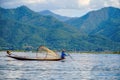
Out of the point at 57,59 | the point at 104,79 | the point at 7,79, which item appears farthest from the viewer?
the point at 57,59

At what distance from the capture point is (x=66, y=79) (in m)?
67.3

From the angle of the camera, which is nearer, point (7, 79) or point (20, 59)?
point (7, 79)

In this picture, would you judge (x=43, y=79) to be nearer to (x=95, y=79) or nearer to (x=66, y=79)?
(x=66, y=79)

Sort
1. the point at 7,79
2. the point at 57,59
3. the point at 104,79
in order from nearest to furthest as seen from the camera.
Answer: the point at 7,79, the point at 104,79, the point at 57,59

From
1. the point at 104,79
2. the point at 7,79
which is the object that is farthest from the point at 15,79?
the point at 104,79

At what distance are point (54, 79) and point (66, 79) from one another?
2.14m

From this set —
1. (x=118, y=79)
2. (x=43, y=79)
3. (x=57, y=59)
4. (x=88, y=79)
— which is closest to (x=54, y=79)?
(x=43, y=79)

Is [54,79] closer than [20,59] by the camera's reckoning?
Yes

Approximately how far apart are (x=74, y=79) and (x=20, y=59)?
9340 centimetres

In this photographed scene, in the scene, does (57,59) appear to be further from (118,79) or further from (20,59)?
(118,79)

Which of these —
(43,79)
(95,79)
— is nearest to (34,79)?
(43,79)

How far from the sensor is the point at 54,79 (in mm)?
67250

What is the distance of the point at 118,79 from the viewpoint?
69062 millimetres

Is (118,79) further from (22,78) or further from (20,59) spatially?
(20,59)
